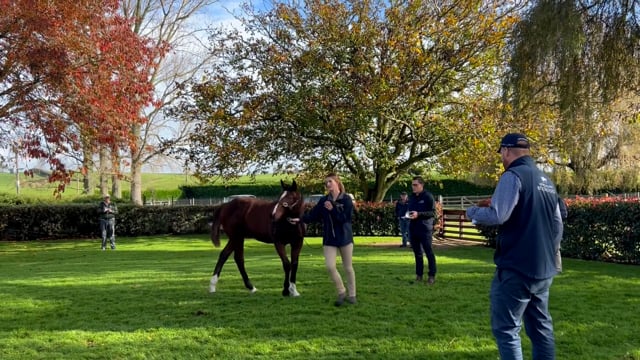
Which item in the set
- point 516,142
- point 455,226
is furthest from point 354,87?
point 516,142

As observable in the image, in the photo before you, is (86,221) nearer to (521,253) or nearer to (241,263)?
(241,263)

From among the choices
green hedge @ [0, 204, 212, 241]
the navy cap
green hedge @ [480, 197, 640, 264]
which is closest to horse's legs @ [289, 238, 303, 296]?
the navy cap

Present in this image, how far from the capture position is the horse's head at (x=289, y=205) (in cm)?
785

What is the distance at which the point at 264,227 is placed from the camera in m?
8.49

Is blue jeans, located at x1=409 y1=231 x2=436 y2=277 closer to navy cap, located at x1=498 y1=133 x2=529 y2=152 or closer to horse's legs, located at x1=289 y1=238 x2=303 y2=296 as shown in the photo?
horse's legs, located at x1=289 y1=238 x2=303 y2=296

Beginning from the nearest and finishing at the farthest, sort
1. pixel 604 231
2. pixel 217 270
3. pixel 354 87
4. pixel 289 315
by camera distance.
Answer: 1. pixel 289 315
2. pixel 217 270
3. pixel 604 231
4. pixel 354 87

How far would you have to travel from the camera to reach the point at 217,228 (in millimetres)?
8891

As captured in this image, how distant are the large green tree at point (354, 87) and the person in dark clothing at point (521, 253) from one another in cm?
1436

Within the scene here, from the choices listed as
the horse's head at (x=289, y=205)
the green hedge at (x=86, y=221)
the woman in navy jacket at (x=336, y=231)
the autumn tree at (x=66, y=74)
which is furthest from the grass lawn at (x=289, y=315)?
the green hedge at (x=86, y=221)

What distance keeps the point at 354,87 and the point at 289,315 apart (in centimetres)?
1281

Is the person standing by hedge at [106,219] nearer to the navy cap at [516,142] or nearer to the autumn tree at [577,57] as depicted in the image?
the autumn tree at [577,57]

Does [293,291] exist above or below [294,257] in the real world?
below

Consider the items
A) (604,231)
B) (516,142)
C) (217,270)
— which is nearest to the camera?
(516,142)

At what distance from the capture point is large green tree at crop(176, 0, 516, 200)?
60.8ft
